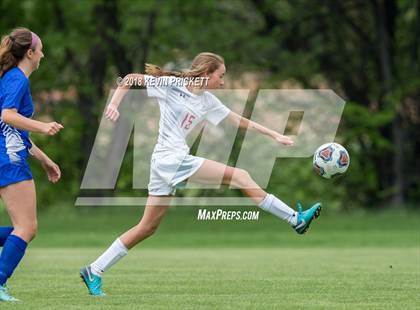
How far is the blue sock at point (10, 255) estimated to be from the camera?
866 centimetres

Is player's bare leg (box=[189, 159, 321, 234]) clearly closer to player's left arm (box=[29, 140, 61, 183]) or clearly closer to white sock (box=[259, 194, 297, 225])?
white sock (box=[259, 194, 297, 225])

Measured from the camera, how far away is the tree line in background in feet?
95.8

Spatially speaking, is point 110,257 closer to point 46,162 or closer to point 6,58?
point 46,162

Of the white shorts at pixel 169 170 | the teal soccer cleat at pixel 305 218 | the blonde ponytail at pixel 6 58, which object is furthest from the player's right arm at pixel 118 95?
the teal soccer cleat at pixel 305 218

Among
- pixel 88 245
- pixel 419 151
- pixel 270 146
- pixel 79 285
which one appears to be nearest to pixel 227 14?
pixel 270 146

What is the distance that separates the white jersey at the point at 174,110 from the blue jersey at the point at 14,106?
117 cm

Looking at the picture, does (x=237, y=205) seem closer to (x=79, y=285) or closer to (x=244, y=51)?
(x=244, y=51)

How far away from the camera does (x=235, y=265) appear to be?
1384 cm

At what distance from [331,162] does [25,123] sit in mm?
Result: 3191

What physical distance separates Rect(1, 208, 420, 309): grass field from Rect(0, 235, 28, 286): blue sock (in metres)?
0.31

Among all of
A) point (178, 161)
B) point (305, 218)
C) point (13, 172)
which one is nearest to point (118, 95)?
point (178, 161)

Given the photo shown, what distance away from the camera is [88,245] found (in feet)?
65.2

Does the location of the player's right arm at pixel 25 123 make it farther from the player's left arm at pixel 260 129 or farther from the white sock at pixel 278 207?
the white sock at pixel 278 207

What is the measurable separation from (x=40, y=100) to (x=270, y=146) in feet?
23.1
